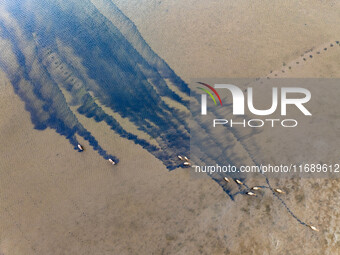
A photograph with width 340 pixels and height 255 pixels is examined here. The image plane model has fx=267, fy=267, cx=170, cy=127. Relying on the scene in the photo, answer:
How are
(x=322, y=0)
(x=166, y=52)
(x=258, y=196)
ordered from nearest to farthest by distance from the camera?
(x=258, y=196) → (x=166, y=52) → (x=322, y=0)

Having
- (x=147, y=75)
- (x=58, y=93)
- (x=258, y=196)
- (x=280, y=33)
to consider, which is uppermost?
(x=280, y=33)

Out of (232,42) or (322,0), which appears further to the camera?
(322,0)

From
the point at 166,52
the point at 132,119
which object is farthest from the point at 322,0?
the point at 132,119

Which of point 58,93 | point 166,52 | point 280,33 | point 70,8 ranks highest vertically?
Result: point 70,8

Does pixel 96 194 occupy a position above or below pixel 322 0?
below

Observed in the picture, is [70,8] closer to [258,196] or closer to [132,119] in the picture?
[132,119]

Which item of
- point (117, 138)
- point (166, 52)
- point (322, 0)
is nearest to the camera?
point (117, 138)

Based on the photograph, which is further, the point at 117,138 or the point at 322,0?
the point at 322,0

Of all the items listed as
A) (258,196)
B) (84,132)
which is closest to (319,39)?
(258,196)

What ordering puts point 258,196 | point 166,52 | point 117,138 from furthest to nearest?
point 166,52 < point 117,138 < point 258,196

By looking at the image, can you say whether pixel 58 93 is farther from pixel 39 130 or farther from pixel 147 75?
pixel 147 75
